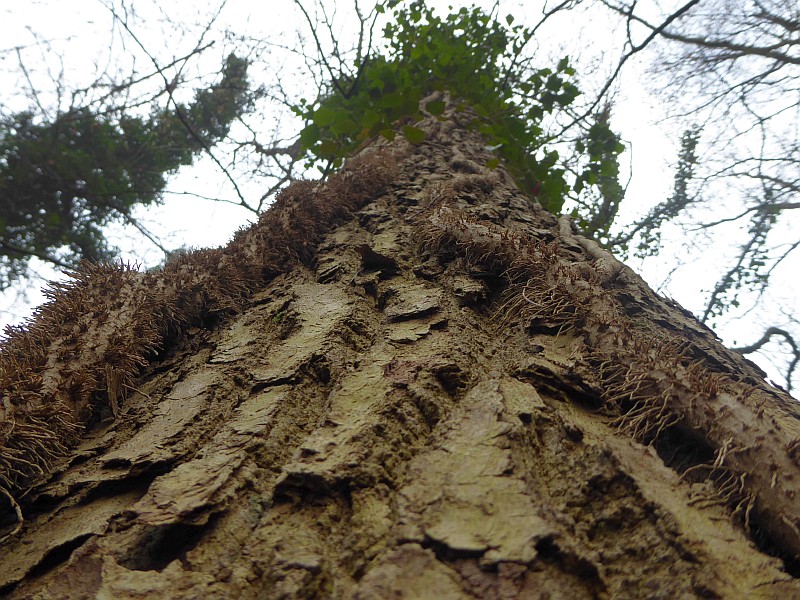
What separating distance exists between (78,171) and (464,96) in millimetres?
6017

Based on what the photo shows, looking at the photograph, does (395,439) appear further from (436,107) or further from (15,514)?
(436,107)

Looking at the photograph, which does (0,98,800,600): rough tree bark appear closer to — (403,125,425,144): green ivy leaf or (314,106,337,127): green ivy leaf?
(403,125,425,144): green ivy leaf

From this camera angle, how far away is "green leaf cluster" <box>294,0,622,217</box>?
4.12m

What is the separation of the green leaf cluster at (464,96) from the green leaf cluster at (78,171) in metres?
2.62

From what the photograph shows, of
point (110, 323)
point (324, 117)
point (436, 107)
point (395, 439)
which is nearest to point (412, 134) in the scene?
point (436, 107)

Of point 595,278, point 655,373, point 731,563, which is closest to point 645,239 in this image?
point 595,278

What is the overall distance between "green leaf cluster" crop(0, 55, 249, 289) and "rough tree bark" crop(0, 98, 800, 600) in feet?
18.0

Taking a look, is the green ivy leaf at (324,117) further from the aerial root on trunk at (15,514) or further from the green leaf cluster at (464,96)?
the aerial root on trunk at (15,514)

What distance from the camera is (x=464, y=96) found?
4926mm

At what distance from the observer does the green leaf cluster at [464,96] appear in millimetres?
4125

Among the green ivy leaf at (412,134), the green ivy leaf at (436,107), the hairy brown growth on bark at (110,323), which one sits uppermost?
the green ivy leaf at (436,107)

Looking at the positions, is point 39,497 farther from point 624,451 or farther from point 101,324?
Answer: point 624,451

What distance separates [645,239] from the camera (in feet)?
24.7

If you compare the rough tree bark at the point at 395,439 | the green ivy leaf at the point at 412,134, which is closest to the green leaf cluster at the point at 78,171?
the green ivy leaf at the point at 412,134
